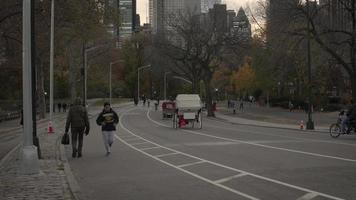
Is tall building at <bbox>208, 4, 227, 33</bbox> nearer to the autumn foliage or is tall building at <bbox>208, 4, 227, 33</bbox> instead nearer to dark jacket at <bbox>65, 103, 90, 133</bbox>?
the autumn foliage

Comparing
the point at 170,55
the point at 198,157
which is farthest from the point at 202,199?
the point at 170,55

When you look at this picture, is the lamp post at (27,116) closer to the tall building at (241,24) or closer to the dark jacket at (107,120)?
the dark jacket at (107,120)

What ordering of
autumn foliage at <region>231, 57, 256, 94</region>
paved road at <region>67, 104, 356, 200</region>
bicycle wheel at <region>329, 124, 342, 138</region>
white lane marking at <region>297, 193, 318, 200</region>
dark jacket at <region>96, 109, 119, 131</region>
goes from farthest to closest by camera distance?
autumn foliage at <region>231, 57, 256, 94</region>, bicycle wheel at <region>329, 124, 342, 138</region>, dark jacket at <region>96, 109, 119, 131</region>, paved road at <region>67, 104, 356, 200</region>, white lane marking at <region>297, 193, 318, 200</region>

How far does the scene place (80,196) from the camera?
11.4 m

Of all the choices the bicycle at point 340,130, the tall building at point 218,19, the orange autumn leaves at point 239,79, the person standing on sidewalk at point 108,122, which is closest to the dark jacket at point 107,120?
the person standing on sidewalk at point 108,122

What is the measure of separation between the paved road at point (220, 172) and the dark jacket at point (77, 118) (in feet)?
3.44

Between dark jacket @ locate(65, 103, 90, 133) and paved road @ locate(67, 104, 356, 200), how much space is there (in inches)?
41.2

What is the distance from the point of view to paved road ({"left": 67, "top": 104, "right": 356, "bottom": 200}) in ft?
38.8

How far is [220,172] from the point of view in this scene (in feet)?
49.5

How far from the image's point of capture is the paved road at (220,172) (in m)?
11.8

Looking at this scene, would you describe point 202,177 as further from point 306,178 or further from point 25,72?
point 25,72

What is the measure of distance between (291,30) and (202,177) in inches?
1313

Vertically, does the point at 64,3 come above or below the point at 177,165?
above

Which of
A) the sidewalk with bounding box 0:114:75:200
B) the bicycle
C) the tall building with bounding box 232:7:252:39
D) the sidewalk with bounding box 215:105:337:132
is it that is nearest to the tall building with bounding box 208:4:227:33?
the tall building with bounding box 232:7:252:39
